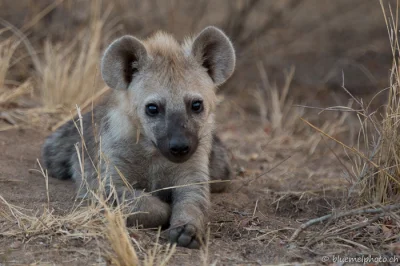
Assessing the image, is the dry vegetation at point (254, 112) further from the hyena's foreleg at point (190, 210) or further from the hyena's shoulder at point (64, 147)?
the hyena's shoulder at point (64, 147)

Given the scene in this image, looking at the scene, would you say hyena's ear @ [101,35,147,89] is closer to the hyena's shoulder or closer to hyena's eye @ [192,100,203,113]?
hyena's eye @ [192,100,203,113]

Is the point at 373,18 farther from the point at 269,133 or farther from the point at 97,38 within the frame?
the point at 97,38

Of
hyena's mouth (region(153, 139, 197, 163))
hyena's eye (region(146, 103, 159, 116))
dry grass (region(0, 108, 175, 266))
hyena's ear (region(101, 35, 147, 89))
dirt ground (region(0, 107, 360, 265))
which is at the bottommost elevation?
dirt ground (region(0, 107, 360, 265))

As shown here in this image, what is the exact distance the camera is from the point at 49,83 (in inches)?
272

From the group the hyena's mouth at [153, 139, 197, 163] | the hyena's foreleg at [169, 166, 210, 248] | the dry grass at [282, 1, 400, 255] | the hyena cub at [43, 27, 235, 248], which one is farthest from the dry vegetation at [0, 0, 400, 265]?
the hyena's mouth at [153, 139, 197, 163]

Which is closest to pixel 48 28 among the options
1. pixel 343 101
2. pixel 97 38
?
pixel 97 38

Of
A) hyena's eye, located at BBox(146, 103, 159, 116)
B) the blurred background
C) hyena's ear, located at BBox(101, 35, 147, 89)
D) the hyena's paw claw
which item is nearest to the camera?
the hyena's paw claw

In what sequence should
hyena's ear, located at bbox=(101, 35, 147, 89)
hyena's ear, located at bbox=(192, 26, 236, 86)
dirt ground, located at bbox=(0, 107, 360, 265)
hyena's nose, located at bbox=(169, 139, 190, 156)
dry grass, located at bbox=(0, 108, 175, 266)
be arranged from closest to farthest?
1. dry grass, located at bbox=(0, 108, 175, 266)
2. dirt ground, located at bbox=(0, 107, 360, 265)
3. hyena's nose, located at bbox=(169, 139, 190, 156)
4. hyena's ear, located at bbox=(101, 35, 147, 89)
5. hyena's ear, located at bbox=(192, 26, 236, 86)

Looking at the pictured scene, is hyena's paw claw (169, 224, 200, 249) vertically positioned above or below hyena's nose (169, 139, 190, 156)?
below

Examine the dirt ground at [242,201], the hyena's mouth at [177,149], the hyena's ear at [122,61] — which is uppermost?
the hyena's ear at [122,61]

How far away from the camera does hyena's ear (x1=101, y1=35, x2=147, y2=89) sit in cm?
435

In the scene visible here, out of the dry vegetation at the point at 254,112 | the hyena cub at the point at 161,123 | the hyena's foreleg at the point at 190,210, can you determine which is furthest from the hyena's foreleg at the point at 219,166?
the hyena's foreleg at the point at 190,210

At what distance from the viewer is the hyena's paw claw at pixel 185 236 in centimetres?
379

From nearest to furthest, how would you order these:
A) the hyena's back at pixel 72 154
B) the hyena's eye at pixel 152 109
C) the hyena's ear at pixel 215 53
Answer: the hyena's eye at pixel 152 109, the hyena's ear at pixel 215 53, the hyena's back at pixel 72 154
